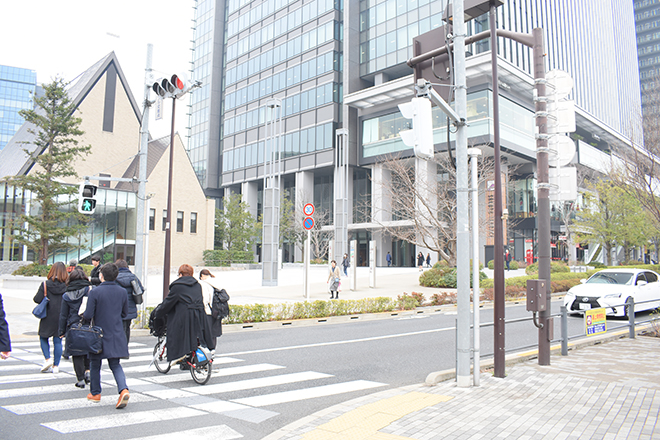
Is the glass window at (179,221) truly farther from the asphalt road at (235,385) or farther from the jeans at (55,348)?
the jeans at (55,348)

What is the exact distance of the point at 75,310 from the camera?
6711 mm

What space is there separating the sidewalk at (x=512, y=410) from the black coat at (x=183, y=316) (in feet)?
7.72

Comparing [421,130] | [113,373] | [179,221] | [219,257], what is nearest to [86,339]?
[113,373]

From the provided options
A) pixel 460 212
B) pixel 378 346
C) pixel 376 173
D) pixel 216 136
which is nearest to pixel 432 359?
pixel 378 346

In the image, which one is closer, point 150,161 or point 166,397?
point 166,397

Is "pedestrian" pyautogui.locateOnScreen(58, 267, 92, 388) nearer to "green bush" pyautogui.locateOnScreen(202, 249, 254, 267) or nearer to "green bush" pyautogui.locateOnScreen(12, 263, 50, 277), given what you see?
"green bush" pyautogui.locateOnScreen(12, 263, 50, 277)

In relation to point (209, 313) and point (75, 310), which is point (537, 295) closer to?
point (209, 313)

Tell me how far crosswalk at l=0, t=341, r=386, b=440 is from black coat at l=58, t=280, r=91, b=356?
34.8 inches

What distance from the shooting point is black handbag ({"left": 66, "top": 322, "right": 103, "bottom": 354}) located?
548 centimetres

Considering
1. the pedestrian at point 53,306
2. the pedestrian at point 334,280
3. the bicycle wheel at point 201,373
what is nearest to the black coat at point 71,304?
the pedestrian at point 53,306

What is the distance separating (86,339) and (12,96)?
142m

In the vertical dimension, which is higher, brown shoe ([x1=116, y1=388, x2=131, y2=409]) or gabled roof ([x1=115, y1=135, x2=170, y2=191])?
gabled roof ([x1=115, y1=135, x2=170, y2=191])

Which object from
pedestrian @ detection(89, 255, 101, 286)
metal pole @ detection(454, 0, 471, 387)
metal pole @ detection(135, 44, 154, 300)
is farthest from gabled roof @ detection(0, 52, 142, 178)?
metal pole @ detection(454, 0, 471, 387)

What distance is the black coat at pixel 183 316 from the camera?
6.52m
